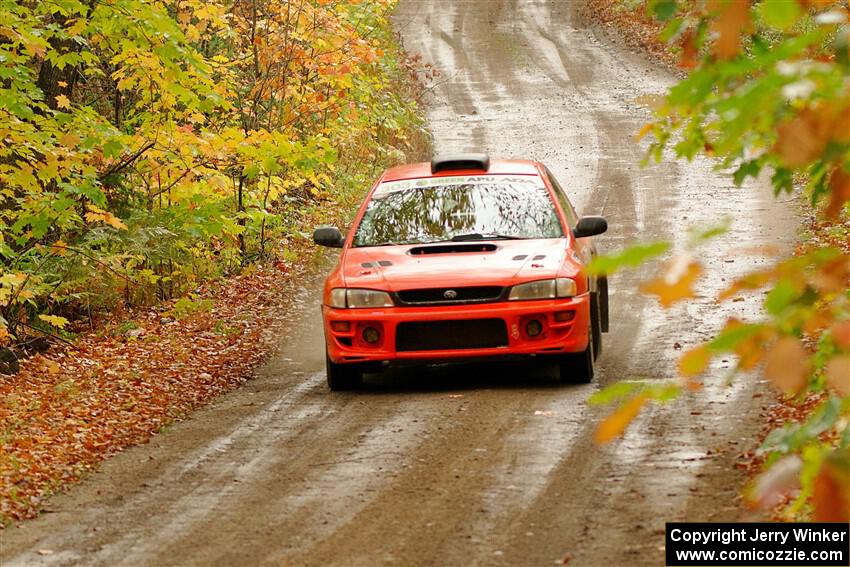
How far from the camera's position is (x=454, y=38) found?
124 ft

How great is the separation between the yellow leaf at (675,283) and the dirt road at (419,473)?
1676 millimetres

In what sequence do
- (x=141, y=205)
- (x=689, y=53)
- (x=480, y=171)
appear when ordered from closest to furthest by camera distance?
(x=689, y=53)
(x=480, y=171)
(x=141, y=205)

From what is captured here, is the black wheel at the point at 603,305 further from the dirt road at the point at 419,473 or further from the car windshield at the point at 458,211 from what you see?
the car windshield at the point at 458,211

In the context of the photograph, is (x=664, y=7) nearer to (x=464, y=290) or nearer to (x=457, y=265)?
(x=464, y=290)

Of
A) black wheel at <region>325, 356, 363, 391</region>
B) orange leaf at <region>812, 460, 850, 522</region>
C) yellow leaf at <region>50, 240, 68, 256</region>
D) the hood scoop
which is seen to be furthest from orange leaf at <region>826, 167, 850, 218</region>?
yellow leaf at <region>50, 240, 68, 256</region>

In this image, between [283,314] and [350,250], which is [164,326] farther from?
[350,250]

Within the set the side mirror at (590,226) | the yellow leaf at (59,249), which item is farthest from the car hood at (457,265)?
the yellow leaf at (59,249)

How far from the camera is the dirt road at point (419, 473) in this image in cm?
604

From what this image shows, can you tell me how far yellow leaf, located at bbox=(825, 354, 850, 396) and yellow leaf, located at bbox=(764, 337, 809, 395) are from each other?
0.34 ft

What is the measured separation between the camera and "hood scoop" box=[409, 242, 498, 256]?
1000 centimetres

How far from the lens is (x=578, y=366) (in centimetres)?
963

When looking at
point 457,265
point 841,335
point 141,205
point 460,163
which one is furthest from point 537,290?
point 141,205

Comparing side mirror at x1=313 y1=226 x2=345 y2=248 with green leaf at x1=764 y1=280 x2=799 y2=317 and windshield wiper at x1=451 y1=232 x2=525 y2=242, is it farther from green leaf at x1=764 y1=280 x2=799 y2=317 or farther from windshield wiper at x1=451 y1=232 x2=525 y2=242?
green leaf at x1=764 y1=280 x2=799 y2=317

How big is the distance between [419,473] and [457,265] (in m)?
2.67
